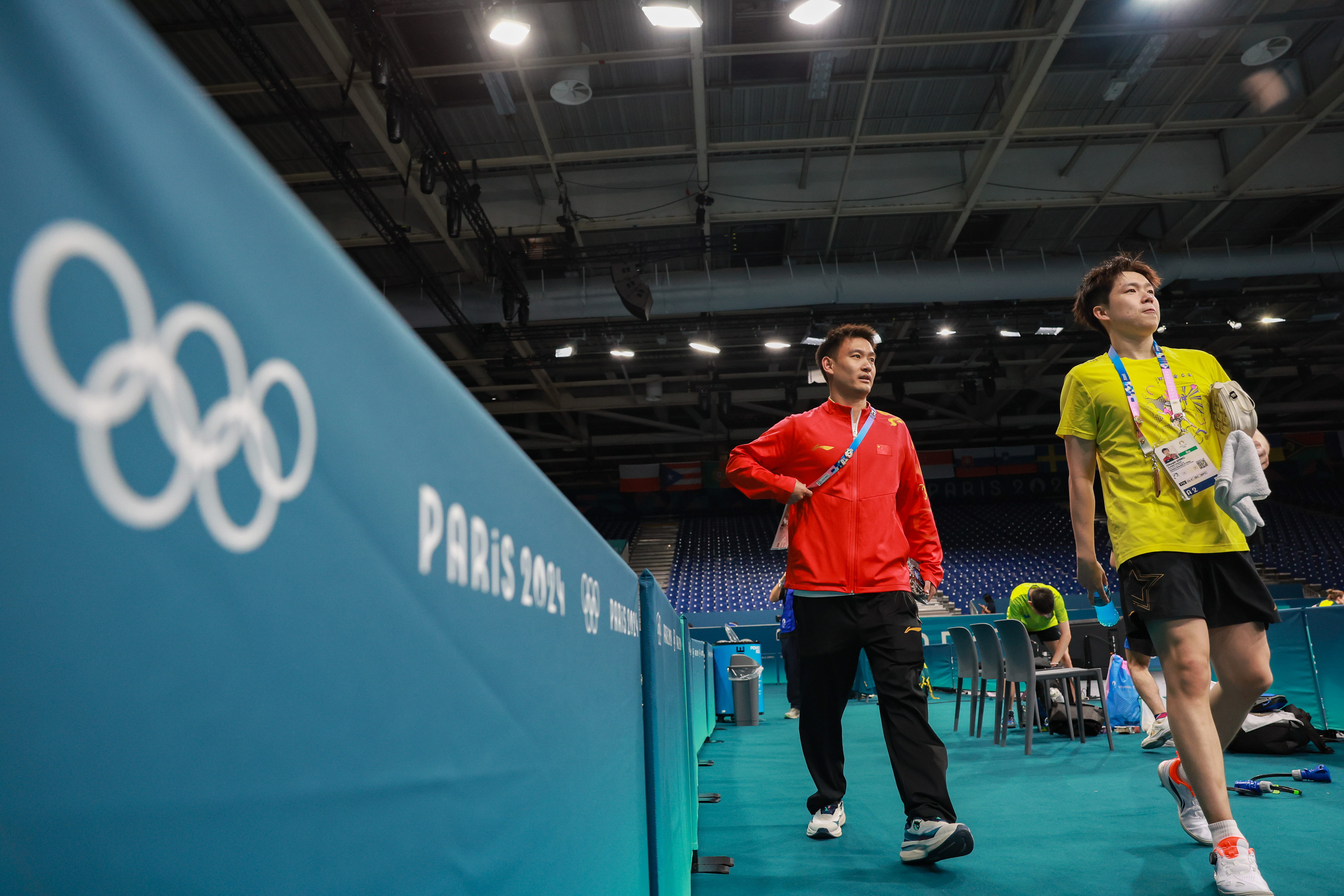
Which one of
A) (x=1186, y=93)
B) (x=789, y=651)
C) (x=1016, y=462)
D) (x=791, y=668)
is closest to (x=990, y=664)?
(x=789, y=651)

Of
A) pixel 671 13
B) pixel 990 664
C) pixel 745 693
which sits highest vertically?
pixel 671 13

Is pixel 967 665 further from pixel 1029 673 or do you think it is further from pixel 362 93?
pixel 362 93

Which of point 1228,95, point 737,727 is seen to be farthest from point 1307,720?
point 1228,95

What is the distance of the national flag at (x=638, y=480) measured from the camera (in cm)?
2145

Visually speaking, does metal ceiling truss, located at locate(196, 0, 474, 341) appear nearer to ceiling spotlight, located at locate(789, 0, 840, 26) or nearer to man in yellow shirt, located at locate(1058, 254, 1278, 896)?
ceiling spotlight, located at locate(789, 0, 840, 26)

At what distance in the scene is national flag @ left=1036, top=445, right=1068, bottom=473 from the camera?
69.1 feet

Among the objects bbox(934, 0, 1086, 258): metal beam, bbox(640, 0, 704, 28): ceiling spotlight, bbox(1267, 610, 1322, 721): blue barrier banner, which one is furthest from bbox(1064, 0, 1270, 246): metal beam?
bbox(1267, 610, 1322, 721): blue barrier banner

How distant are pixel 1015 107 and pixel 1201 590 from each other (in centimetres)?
679

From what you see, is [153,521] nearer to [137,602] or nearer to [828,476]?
[137,602]

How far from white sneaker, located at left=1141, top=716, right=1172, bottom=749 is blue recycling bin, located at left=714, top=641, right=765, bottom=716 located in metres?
3.43

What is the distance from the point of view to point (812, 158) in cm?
890

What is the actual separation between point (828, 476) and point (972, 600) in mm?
14564

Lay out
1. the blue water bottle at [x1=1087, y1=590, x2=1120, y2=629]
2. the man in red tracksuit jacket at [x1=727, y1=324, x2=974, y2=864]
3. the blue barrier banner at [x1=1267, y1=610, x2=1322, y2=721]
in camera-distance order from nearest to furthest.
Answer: the man in red tracksuit jacket at [x1=727, y1=324, x2=974, y2=864] < the blue barrier banner at [x1=1267, y1=610, x2=1322, y2=721] < the blue water bottle at [x1=1087, y1=590, x2=1120, y2=629]

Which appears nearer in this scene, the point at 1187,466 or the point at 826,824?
the point at 1187,466
